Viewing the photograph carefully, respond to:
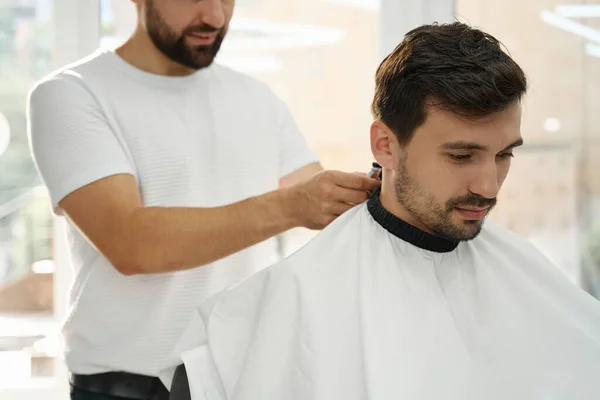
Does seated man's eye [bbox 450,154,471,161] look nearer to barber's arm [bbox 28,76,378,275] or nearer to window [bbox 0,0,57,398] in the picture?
barber's arm [bbox 28,76,378,275]

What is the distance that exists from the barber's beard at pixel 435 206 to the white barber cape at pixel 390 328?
82 mm

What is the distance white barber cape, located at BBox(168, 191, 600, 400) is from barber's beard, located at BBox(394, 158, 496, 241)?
8 cm

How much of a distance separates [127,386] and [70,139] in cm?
58

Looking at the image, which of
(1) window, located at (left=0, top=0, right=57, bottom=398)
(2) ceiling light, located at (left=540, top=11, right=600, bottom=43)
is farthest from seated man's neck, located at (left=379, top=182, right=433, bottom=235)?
(1) window, located at (left=0, top=0, right=57, bottom=398)

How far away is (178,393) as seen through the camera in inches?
57.9

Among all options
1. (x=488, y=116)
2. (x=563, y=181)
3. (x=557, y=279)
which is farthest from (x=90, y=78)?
(x=563, y=181)

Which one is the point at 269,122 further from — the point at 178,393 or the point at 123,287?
the point at 178,393

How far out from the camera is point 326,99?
9.02 feet

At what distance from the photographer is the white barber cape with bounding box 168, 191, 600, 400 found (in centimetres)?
143

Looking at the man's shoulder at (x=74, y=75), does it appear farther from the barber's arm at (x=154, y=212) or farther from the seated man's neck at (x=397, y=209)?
the seated man's neck at (x=397, y=209)

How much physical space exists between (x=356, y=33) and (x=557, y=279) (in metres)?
1.34

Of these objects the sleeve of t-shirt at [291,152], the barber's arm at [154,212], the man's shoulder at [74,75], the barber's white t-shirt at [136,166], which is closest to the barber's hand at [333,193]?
the barber's arm at [154,212]

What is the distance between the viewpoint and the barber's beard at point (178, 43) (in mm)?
1903

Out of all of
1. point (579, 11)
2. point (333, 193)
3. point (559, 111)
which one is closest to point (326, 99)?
point (559, 111)
